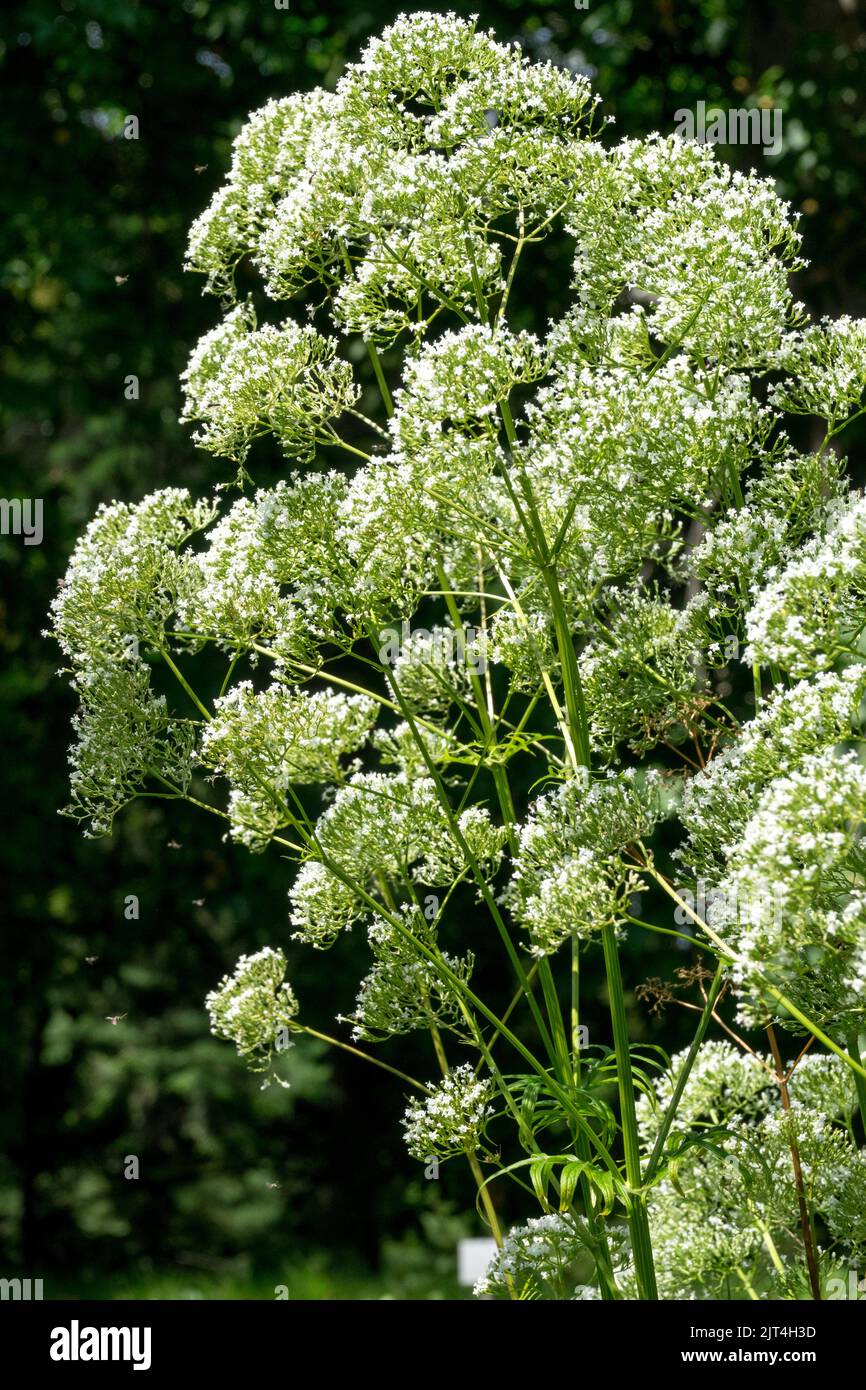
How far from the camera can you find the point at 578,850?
214cm

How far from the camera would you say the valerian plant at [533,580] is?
2.14 m

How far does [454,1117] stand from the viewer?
239 centimetres

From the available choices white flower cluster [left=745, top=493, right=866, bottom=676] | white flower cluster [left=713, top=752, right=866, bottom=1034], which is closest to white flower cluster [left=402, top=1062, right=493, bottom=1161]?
white flower cluster [left=713, top=752, right=866, bottom=1034]

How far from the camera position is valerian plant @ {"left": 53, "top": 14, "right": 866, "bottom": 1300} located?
2137 mm

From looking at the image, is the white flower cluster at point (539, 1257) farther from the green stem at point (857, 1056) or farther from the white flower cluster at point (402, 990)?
the green stem at point (857, 1056)

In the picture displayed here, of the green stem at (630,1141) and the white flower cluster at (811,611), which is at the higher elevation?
the white flower cluster at (811,611)

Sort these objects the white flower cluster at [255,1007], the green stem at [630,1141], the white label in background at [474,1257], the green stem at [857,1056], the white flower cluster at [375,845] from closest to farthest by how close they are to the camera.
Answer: the green stem at [857,1056], the green stem at [630,1141], the white flower cluster at [375,845], the white flower cluster at [255,1007], the white label in background at [474,1257]

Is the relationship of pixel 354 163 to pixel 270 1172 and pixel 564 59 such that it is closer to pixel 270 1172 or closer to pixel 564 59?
pixel 564 59

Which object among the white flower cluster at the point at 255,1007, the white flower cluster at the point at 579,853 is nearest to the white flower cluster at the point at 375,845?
the white flower cluster at the point at 255,1007

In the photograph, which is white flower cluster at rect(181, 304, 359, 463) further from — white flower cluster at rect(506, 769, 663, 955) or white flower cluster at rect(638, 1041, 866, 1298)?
white flower cluster at rect(638, 1041, 866, 1298)

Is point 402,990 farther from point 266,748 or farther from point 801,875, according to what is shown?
point 801,875

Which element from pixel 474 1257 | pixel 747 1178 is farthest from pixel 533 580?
pixel 474 1257

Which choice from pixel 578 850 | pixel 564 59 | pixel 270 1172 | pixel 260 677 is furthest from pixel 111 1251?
pixel 578 850

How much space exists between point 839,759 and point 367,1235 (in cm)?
722
